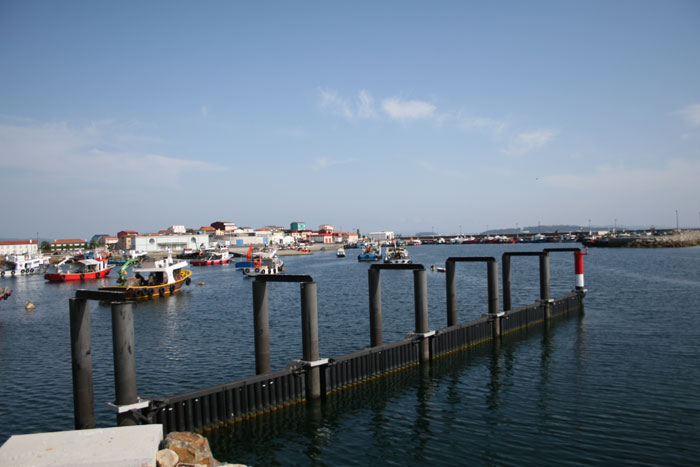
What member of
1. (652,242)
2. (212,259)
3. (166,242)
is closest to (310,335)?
(212,259)

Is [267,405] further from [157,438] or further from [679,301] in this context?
[679,301]

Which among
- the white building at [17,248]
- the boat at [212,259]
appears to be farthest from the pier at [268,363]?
the white building at [17,248]

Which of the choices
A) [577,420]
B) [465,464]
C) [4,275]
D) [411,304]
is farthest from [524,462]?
[4,275]

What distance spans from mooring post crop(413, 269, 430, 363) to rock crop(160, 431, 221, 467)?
45.1 ft

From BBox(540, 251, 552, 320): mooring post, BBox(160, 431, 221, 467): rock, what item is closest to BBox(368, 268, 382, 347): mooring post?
BBox(160, 431, 221, 467): rock

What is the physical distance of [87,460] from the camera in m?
9.80

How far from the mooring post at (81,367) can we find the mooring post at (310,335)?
23.9ft

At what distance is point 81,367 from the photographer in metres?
14.0

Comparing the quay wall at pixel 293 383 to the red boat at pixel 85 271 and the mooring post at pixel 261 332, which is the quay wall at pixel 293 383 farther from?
the red boat at pixel 85 271

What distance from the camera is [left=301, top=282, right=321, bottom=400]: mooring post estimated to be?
1850 cm

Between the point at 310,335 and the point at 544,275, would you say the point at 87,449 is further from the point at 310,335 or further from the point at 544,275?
the point at 544,275

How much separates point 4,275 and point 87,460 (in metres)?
131

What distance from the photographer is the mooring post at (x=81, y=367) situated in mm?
13992

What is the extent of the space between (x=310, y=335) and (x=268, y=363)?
2.02 m
